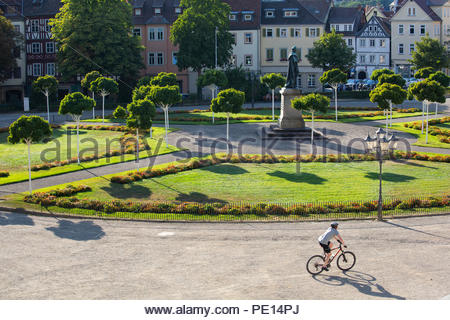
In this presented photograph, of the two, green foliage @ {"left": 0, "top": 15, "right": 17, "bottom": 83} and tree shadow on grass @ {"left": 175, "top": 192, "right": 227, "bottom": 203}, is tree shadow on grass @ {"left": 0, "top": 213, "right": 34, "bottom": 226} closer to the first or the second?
tree shadow on grass @ {"left": 175, "top": 192, "right": 227, "bottom": 203}

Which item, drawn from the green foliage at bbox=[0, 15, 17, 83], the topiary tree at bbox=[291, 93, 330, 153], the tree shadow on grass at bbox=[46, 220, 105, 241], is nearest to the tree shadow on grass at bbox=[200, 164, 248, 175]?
the topiary tree at bbox=[291, 93, 330, 153]

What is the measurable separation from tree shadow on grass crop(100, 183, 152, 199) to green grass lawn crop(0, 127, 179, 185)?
555 centimetres

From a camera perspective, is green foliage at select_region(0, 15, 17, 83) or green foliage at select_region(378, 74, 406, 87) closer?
green foliage at select_region(378, 74, 406, 87)

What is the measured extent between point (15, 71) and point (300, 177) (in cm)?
6160

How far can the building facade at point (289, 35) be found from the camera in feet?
293

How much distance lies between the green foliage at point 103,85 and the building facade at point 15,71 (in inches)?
1115

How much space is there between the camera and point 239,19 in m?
89.1

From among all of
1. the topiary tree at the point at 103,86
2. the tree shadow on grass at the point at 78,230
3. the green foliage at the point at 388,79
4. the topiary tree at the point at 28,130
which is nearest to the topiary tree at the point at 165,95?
the topiary tree at the point at 28,130

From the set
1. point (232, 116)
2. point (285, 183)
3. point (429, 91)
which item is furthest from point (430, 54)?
point (285, 183)

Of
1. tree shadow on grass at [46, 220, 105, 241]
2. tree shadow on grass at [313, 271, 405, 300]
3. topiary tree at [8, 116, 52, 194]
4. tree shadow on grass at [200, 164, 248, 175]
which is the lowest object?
tree shadow on grass at [313, 271, 405, 300]

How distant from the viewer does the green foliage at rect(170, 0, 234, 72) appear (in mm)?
76250

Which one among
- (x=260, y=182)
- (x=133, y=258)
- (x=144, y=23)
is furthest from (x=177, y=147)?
(x=144, y=23)

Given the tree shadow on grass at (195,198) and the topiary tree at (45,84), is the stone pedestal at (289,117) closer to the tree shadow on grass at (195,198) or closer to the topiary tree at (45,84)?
the tree shadow on grass at (195,198)

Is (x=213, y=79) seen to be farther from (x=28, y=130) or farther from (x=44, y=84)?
(x=28, y=130)
